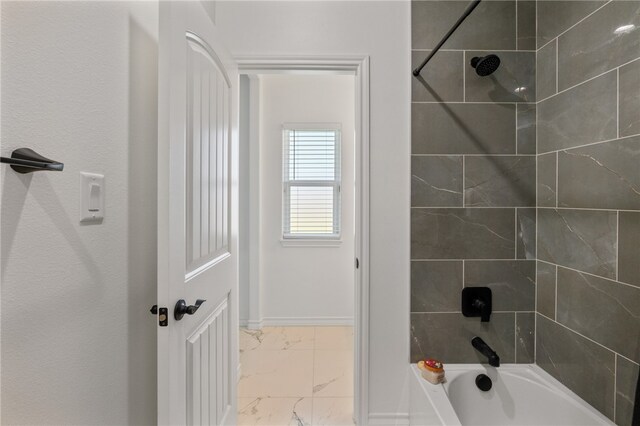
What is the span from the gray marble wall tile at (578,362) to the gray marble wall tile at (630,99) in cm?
88

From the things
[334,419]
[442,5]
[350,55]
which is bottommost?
[334,419]

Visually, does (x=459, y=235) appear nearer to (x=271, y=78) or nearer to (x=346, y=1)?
(x=346, y=1)

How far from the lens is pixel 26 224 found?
0.60 metres

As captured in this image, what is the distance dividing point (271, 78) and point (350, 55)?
1.47 m

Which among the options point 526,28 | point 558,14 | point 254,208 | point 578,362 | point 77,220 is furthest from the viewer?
point 254,208

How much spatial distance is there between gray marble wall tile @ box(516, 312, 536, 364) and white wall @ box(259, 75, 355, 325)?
1.53 meters

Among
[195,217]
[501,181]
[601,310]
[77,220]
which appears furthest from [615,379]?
[77,220]

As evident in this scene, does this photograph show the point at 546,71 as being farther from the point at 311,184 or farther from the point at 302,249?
the point at 302,249

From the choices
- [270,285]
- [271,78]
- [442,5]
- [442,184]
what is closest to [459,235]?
[442,184]

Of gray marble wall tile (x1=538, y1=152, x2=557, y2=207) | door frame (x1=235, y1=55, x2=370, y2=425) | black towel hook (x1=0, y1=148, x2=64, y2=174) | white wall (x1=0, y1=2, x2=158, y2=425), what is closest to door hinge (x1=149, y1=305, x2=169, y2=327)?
white wall (x1=0, y1=2, x2=158, y2=425)

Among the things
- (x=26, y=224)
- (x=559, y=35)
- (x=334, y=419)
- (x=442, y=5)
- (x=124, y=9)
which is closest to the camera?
(x=26, y=224)

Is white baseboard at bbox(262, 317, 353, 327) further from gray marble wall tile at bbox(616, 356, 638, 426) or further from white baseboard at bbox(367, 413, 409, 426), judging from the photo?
gray marble wall tile at bbox(616, 356, 638, 426)

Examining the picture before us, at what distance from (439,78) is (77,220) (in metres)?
1.66

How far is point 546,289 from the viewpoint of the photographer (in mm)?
1458
